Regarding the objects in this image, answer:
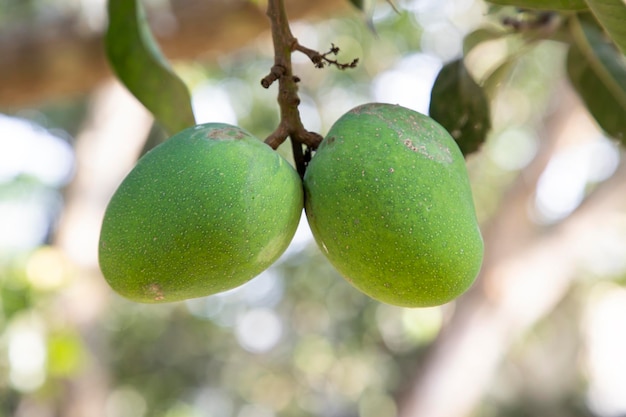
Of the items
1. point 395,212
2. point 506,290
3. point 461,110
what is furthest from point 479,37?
point 506,290

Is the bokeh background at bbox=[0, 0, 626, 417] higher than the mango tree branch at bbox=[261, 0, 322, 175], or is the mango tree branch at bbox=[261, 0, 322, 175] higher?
the mango tree branch at bbox=[261, 0, 322, 175]

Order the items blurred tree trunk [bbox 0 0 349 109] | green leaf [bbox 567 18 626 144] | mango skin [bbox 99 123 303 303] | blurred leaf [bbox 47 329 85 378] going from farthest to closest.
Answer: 1. blurred leaf [bbox 47 329 85 378]
2. blurred tree trunk [bbox 0 0 349 109]
3. green leaf [bbox 567 18 626 144]
4. mango skin [bbox 99 123 303 303]

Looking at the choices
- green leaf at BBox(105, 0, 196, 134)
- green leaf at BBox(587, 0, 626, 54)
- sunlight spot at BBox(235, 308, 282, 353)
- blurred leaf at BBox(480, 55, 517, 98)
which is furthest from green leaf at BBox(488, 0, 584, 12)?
sunlight spot at BBox(235, 308, 282, 353)

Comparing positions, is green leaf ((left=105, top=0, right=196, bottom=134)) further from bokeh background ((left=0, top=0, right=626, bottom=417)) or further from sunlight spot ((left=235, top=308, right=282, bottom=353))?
sunlight spot ((left=235, top=308, right=282, bottom=353))

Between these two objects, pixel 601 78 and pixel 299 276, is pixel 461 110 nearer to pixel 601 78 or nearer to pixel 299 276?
pixel 601 78

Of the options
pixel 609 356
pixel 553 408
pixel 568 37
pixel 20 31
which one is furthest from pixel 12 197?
pixel 609 356

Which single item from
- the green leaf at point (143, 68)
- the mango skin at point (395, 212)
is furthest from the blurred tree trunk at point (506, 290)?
the mango skin at point (395, 212)

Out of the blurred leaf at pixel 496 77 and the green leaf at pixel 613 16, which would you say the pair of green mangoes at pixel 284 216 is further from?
the blurred leaf at pixel 496 77
